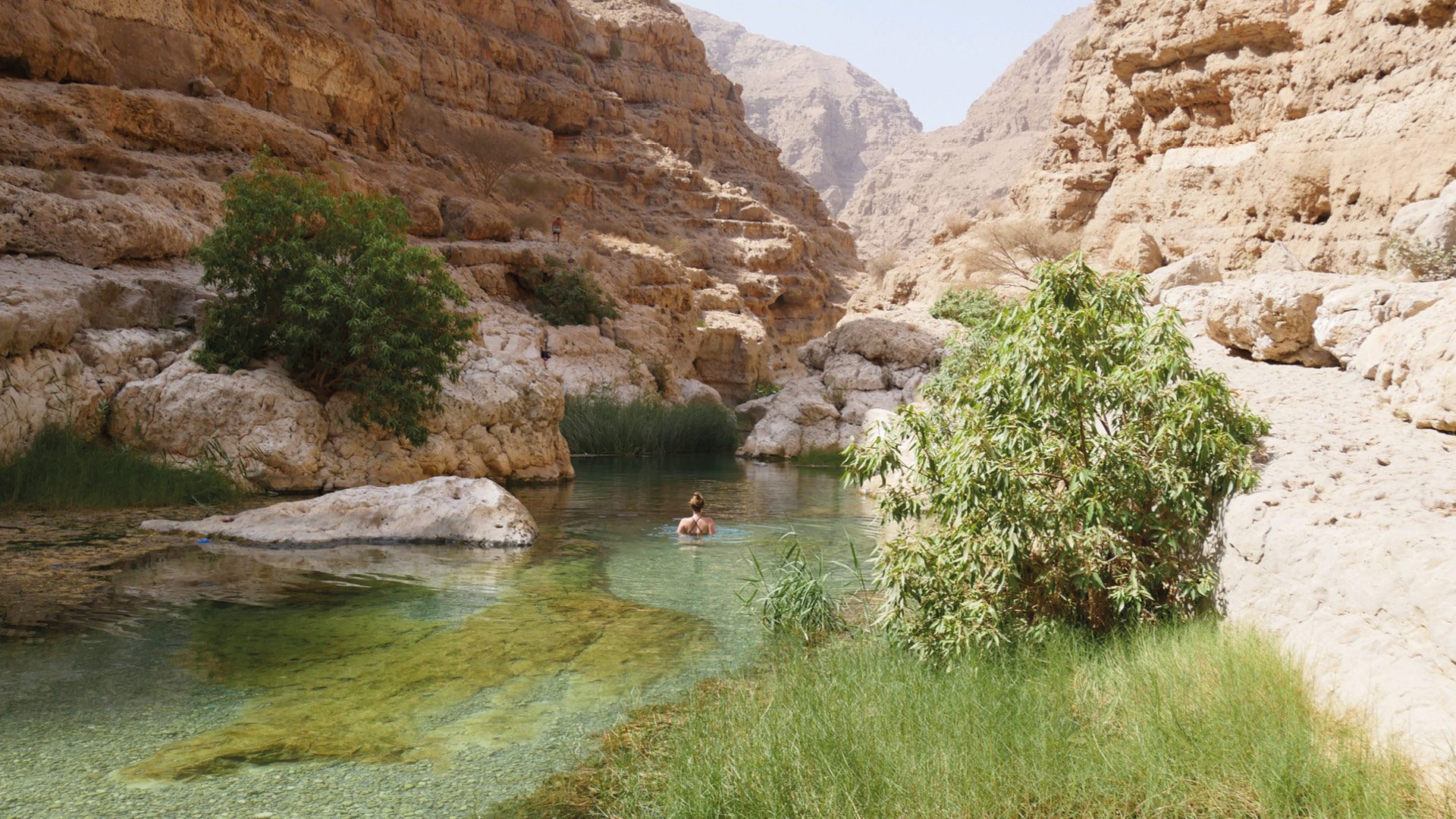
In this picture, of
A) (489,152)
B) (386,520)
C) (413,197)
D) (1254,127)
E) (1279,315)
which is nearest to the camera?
(1279,315)

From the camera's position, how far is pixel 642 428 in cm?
2172

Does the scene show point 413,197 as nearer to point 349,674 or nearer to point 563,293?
point 563,293

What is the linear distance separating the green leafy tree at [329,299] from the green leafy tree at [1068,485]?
938cm

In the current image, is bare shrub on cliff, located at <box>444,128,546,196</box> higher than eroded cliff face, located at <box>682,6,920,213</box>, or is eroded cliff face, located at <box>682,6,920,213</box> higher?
eroded cliff face, located at <box>682,6,920,213</box>

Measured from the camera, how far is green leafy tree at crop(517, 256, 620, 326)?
1131 inches

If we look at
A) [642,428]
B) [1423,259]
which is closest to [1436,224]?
[1423,259]

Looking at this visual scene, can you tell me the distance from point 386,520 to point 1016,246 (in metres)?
24.7

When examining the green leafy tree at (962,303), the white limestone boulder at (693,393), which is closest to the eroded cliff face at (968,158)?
the white limestone boulder at (693,393)

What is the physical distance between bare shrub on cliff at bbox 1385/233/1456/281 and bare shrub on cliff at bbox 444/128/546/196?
→ 36.0 meters

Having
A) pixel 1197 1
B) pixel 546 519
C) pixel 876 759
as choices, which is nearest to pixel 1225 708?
pixel 876 759

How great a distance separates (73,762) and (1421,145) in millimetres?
23341

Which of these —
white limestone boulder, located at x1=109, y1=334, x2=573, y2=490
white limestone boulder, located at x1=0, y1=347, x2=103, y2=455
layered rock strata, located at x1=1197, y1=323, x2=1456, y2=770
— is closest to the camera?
layered rock strata, located at x1=1197, y1=323, x2=1456, y2=770

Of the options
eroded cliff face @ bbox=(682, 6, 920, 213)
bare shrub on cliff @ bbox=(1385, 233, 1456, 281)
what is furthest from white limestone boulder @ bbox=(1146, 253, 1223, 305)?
eroded cliff face @ bbox=(682, 6, 920, 213)

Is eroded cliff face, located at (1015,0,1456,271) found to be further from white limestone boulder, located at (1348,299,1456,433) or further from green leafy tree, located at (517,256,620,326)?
green leafy tree, located at (517,256,620,326)
